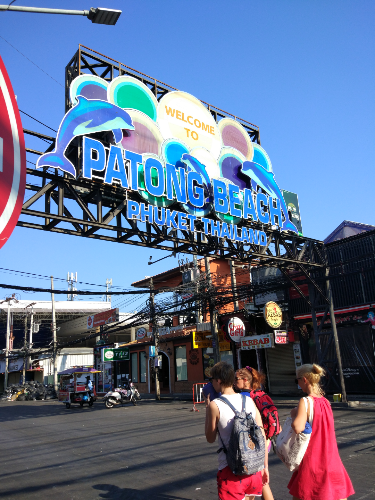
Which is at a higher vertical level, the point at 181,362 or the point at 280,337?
the point at 280,337

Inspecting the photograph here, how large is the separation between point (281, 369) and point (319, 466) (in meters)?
21.4

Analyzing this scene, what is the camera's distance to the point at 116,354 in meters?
34.7

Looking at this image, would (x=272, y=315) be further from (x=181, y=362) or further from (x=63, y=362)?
(x=63, y=362)

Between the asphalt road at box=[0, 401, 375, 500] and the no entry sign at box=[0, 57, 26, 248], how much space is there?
15.5 ft

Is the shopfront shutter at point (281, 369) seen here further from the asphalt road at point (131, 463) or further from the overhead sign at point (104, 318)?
the overhead sign at point (104, 318)

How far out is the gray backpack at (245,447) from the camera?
11.3 feet

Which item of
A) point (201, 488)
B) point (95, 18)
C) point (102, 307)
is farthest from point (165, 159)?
point (102, 307)

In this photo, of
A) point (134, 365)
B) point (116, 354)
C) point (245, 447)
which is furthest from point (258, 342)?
point (245, 447)

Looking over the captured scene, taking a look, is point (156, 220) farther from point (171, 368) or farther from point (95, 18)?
point (171, 368)

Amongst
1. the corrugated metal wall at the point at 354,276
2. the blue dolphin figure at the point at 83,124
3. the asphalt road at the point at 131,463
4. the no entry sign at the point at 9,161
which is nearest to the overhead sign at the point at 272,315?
the corrugated metal wall at the point at 354,276

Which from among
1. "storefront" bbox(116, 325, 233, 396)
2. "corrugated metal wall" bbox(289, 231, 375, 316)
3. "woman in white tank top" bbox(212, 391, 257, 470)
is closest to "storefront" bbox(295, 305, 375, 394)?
"corrugated metal wall" bbox(289, 231, 375, 316)

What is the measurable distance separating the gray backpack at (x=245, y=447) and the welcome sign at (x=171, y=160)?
360 inches

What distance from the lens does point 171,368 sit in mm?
31781

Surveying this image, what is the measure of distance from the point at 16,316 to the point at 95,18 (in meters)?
56.8
